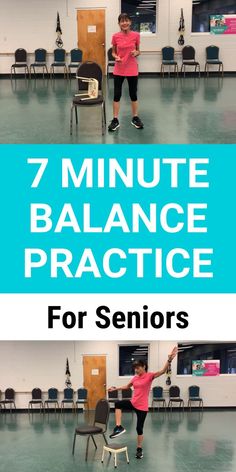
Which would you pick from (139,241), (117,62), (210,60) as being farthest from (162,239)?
(210,60)

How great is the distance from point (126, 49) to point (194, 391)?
10610 millimetres

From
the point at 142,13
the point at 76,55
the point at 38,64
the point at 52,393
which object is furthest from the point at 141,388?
the point at 142,13

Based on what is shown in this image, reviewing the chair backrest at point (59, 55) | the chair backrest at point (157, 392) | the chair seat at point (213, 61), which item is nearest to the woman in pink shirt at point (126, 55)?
the chair seat at point (213, 61)

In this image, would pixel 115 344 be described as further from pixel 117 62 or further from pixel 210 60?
pixel 117 62

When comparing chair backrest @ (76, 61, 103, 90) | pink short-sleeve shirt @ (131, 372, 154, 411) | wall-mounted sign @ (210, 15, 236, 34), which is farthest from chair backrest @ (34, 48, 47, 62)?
pink short-sleeve shirt @ (131, 372, 154, 411)

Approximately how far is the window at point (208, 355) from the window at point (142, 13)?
7266 millimetres

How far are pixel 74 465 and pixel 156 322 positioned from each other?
7584 millimetres

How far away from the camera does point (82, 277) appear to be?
12.2m

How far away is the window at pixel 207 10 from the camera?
23.8 m

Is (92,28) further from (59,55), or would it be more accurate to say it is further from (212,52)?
(212,52)

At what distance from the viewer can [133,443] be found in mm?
19891

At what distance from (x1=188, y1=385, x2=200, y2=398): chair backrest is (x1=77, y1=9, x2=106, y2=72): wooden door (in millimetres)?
7454

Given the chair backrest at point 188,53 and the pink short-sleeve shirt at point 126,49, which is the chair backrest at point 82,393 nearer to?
the chair backrest at point 188,53

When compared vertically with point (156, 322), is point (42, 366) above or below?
below
